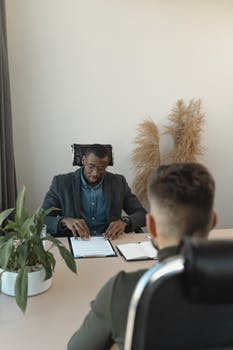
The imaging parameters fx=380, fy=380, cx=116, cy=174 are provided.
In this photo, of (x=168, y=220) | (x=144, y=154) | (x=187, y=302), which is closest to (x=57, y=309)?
(x=168, y=220)

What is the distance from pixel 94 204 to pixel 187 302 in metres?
2.01

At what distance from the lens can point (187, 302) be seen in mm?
692

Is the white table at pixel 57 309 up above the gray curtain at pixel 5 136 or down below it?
below

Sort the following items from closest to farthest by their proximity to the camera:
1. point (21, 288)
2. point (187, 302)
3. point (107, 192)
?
point (187, 302), point (21, 288), point (107, 192)

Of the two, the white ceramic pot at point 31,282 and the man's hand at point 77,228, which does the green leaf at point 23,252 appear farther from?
the man's hand at point 77,228

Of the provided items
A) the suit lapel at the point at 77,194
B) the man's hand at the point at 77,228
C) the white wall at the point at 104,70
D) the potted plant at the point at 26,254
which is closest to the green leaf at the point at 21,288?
the potted plant at the point at 26,254

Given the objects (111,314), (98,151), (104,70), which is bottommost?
(111,314)

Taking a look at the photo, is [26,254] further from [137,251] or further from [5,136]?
[5,136]

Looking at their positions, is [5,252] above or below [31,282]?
above

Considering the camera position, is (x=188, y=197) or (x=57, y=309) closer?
(x=188, y=197)

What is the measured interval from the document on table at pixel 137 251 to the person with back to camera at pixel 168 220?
0.98 metres

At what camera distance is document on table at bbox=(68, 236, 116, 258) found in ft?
6.40

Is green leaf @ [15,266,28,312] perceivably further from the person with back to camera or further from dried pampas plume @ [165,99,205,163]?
dried pampas plume @ [165,99,205,163]

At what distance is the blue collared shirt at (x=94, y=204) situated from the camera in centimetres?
266
